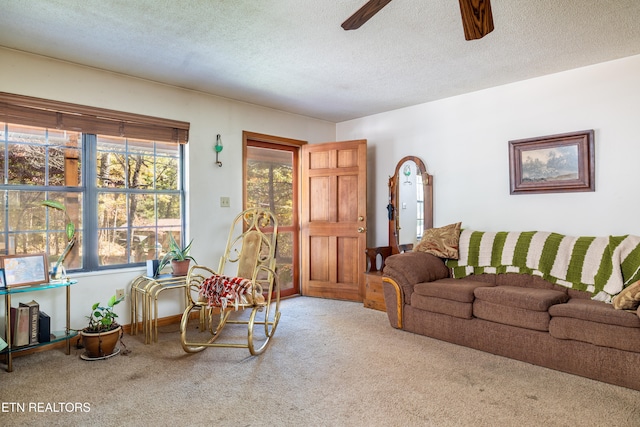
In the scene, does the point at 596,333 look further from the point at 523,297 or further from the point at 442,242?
the point at 442,242

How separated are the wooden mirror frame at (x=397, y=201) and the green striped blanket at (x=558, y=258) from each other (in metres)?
0.59

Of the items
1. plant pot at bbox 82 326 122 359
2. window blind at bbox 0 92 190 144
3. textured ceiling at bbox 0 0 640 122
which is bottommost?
plant pot at bbox 82 326 122 359

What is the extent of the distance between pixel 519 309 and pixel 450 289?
535mm

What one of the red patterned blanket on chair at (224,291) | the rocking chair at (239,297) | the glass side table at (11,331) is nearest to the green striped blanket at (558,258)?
the rocking chair at (239,297)

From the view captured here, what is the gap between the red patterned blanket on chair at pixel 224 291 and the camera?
2.86 m

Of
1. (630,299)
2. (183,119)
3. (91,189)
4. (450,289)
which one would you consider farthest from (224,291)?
(630,299)

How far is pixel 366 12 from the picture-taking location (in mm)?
1807

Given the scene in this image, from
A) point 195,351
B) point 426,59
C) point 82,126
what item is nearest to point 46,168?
point 82,126

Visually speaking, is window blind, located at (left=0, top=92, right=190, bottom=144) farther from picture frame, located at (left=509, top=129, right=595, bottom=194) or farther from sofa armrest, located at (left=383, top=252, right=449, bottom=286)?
picture frame, located at (left=509, top=129, right=595, bottom=194)

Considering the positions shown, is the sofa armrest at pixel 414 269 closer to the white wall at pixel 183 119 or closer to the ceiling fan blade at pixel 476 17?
the white wall at pixel 183 119

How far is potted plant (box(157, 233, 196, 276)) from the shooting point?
3555 mm

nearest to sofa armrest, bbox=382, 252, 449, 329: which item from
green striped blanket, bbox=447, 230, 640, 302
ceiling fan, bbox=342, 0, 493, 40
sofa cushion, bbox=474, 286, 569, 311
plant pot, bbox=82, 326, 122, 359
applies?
green striped blanket, bbox=447, 230, 640, 302

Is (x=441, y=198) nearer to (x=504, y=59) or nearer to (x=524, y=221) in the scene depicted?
(x=524, y=221)

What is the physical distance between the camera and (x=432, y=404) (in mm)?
2135
